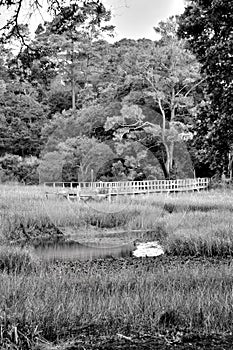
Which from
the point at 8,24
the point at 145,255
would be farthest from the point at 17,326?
the point at 145,255

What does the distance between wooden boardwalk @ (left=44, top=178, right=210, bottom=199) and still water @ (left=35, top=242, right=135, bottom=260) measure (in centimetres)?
705

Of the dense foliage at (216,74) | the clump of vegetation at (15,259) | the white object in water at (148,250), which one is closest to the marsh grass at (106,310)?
the clump of vegetation at (15,259)

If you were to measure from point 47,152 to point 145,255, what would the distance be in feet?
49.2

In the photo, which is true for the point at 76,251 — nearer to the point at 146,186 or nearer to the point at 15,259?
the point at 15,259

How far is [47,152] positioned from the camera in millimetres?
23234

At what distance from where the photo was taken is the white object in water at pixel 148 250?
909cm

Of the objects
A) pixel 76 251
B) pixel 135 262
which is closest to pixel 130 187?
pixel 76 251

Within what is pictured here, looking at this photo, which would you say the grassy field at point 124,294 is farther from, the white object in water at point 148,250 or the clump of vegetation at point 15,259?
the white object in water at point 148,250

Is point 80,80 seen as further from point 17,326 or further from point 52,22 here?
point 17,326

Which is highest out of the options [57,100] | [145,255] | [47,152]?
[57,100]

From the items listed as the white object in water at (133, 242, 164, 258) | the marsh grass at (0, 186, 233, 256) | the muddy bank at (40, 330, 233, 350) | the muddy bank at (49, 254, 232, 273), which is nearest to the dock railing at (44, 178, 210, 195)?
the marsh grass at (0, 186, 233, 256)

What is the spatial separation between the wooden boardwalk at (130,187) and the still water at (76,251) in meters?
7.05

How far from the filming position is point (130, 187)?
19938mm

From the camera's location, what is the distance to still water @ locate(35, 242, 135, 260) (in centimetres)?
891
